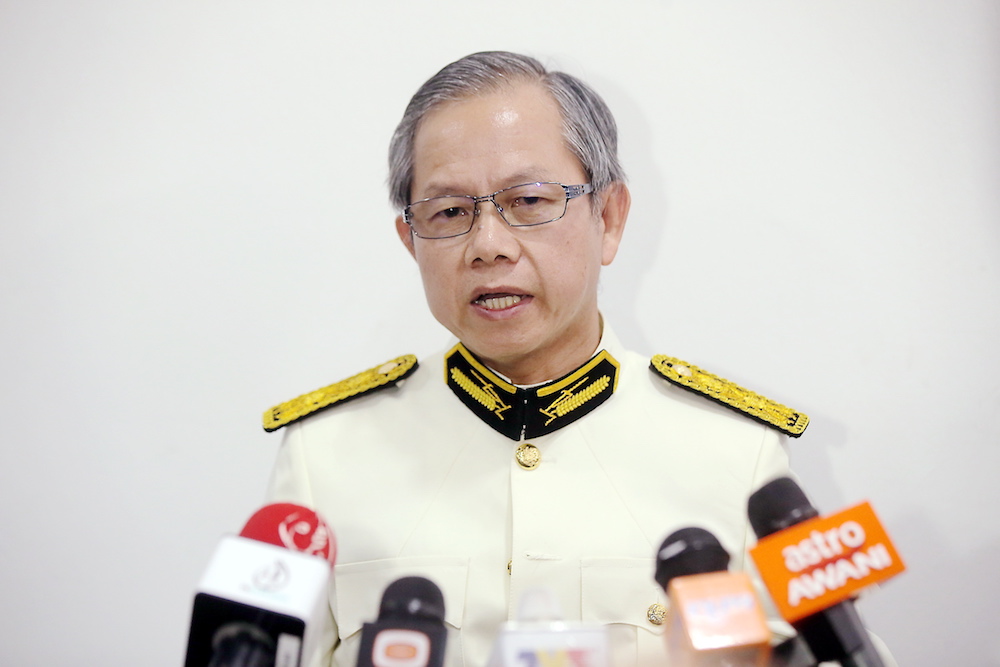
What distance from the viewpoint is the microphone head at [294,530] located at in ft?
2.42

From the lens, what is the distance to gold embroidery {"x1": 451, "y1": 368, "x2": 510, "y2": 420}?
1.29 m

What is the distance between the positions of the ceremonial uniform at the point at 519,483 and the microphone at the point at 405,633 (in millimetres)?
495

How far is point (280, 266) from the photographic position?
1.70 metres

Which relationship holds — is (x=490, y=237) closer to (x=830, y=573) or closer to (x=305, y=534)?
(x=305, y=534)

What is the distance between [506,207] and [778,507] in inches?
25.3

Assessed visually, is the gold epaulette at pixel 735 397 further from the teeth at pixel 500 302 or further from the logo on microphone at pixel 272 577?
the logo on microphone at pixel 272 577

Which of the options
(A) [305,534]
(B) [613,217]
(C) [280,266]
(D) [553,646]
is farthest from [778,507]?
(C) [280,266]

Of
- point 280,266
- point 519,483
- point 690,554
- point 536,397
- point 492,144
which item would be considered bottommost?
point 690,554

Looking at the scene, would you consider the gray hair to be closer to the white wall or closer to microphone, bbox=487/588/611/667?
the white wall

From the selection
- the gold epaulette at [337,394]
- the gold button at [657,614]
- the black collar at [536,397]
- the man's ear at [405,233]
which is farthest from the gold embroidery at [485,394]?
the gold button at [657,614]

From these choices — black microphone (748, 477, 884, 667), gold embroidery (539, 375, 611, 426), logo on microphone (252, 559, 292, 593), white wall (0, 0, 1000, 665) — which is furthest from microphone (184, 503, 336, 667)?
white wall (0, 0, 1000, 665)

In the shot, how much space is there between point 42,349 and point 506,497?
1.11 meters

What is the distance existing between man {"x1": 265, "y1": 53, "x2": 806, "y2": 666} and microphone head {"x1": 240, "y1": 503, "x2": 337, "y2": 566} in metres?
0.47

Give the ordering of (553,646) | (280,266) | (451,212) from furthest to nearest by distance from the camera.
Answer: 1. (280,266)
2. (451,212)
3. (553,646)
